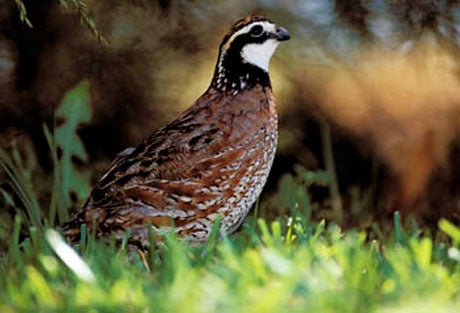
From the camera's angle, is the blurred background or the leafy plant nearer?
the leafy plant

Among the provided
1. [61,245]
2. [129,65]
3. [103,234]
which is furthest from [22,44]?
[61,245]

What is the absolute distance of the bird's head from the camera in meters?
5.42

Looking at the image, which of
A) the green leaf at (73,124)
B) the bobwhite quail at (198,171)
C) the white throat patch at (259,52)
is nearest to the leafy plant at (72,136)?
the green leaf at (73,124)

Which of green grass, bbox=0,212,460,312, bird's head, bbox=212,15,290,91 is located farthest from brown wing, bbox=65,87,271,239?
green grass, bbox=0,212,460,312

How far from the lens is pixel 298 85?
22.6 ft

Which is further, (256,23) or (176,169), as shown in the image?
(256,23)

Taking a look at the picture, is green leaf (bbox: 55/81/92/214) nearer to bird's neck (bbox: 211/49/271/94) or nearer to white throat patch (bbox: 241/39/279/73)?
bird's neck (bbox: 211/49/271/94)

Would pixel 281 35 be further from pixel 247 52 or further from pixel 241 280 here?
pixel 241 280

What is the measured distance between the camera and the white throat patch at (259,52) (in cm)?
547

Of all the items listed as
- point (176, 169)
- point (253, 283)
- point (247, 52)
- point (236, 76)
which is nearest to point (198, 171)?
point (176, 169)

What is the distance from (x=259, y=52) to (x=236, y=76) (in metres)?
0.18

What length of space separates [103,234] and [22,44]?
204cm

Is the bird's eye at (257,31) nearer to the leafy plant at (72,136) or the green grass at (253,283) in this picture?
the leafy plant at (72,136)

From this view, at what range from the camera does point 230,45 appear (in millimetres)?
5496
